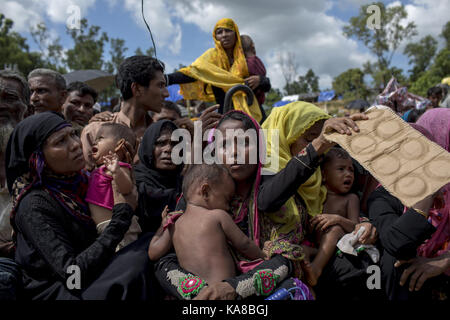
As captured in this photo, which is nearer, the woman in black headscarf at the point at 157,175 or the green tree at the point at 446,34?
the woman in black headscarf at the point at 157,175

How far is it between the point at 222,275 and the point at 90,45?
3269 cm

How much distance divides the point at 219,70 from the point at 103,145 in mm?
2187

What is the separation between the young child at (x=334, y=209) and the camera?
226 centimetres

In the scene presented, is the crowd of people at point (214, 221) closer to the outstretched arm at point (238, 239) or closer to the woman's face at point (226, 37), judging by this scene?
the outstretched arm at point (238, 239)

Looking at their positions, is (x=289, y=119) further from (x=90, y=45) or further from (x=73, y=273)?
(x=90, y=45)

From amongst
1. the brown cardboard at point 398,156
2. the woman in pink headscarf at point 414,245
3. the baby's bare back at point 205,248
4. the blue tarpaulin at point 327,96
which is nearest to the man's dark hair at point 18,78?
the baby's bare back at point 205,248

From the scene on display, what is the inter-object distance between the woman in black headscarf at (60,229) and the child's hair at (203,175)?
40 centimetres

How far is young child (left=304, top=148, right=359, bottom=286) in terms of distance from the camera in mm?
2256

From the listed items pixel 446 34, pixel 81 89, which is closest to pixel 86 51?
pixel 81 89

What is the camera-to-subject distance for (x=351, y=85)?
48844 millimetres

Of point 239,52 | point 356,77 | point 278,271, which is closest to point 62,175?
point 278,271

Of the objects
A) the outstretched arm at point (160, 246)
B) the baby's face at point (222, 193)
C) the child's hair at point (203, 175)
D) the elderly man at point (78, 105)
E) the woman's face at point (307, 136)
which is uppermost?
the elderly man at point (78, 105)

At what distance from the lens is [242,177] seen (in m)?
2.31

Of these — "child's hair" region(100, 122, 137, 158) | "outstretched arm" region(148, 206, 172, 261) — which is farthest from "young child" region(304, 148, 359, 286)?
"child's hair" region(100, 122, 137, 158)
